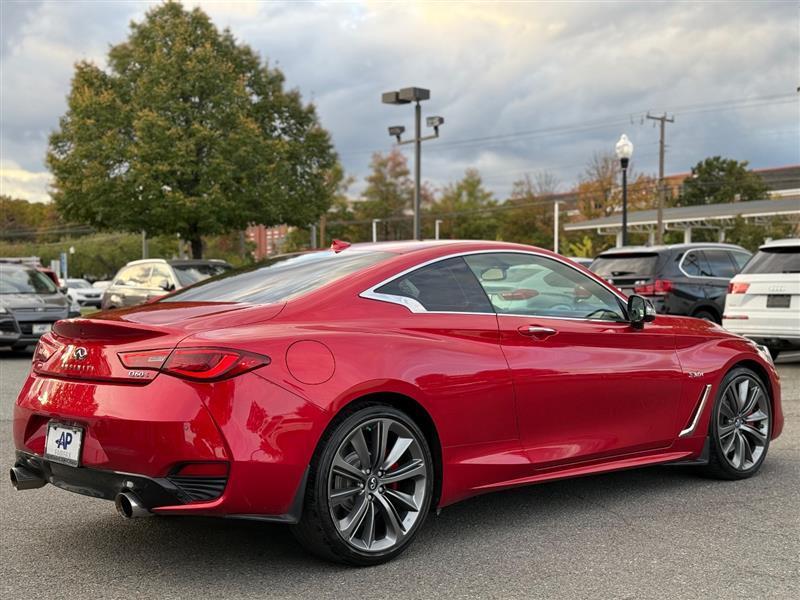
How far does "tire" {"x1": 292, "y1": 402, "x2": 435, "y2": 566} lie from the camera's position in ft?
12.9

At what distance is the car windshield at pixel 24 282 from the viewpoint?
1541cm

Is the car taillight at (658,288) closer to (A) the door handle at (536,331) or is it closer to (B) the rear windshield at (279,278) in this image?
(A) the door handle at (536,331)

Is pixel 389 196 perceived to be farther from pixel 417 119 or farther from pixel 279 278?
pixel 279 278

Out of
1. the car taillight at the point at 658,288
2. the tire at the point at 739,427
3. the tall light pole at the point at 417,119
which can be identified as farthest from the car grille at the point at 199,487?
the tall light pole at the point at 417,119

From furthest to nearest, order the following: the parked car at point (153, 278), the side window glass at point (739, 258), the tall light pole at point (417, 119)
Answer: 1. the tall light pole at point (417, 119)
2. the parked car at point (153, 278)
3. the side window glass at point (739, 258)

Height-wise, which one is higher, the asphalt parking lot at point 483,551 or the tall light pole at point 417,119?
the tall light pole at point 417,119

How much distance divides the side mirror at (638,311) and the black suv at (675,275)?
339 inches

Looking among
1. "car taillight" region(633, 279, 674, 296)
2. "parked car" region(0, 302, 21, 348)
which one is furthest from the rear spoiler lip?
"parked car" region(0, 302, 21, 348)

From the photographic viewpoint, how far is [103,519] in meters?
4.96

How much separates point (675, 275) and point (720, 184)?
72.8 meters

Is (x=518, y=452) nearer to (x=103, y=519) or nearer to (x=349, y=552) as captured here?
(x=349, y=552)

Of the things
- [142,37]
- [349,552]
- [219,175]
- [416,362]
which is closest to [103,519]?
[349,552]

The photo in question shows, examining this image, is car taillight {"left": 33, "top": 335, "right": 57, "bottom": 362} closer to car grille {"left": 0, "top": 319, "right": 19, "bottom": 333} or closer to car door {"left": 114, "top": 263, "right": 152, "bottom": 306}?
car grille {"left": 0, "top": 319, "right": 19, "bottom": 333}

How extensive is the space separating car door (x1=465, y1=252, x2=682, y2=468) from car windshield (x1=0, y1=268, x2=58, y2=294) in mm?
12509
